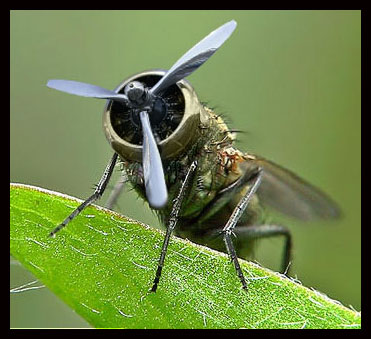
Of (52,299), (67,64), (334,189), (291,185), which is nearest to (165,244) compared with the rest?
(291,185)

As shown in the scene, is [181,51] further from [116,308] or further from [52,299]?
[116,308]

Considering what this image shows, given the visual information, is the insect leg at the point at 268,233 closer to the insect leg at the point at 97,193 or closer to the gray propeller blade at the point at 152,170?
the insect leg at the point at 97,193

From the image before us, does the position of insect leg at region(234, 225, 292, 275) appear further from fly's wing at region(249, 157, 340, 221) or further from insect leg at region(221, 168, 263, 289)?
insect leg at region(221, 168, 263, 289)

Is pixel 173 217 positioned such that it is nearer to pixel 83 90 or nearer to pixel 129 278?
pixel 129 278

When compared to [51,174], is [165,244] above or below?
above

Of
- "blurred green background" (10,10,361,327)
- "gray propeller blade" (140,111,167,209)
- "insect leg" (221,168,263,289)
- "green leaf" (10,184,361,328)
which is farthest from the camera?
"blurred green background" (10,10,361,327)

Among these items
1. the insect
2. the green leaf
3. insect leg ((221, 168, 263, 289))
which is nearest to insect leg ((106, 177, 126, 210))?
the insect

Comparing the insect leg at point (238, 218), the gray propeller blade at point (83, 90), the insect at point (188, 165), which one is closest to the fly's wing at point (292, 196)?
the insect at point (188, 165)
